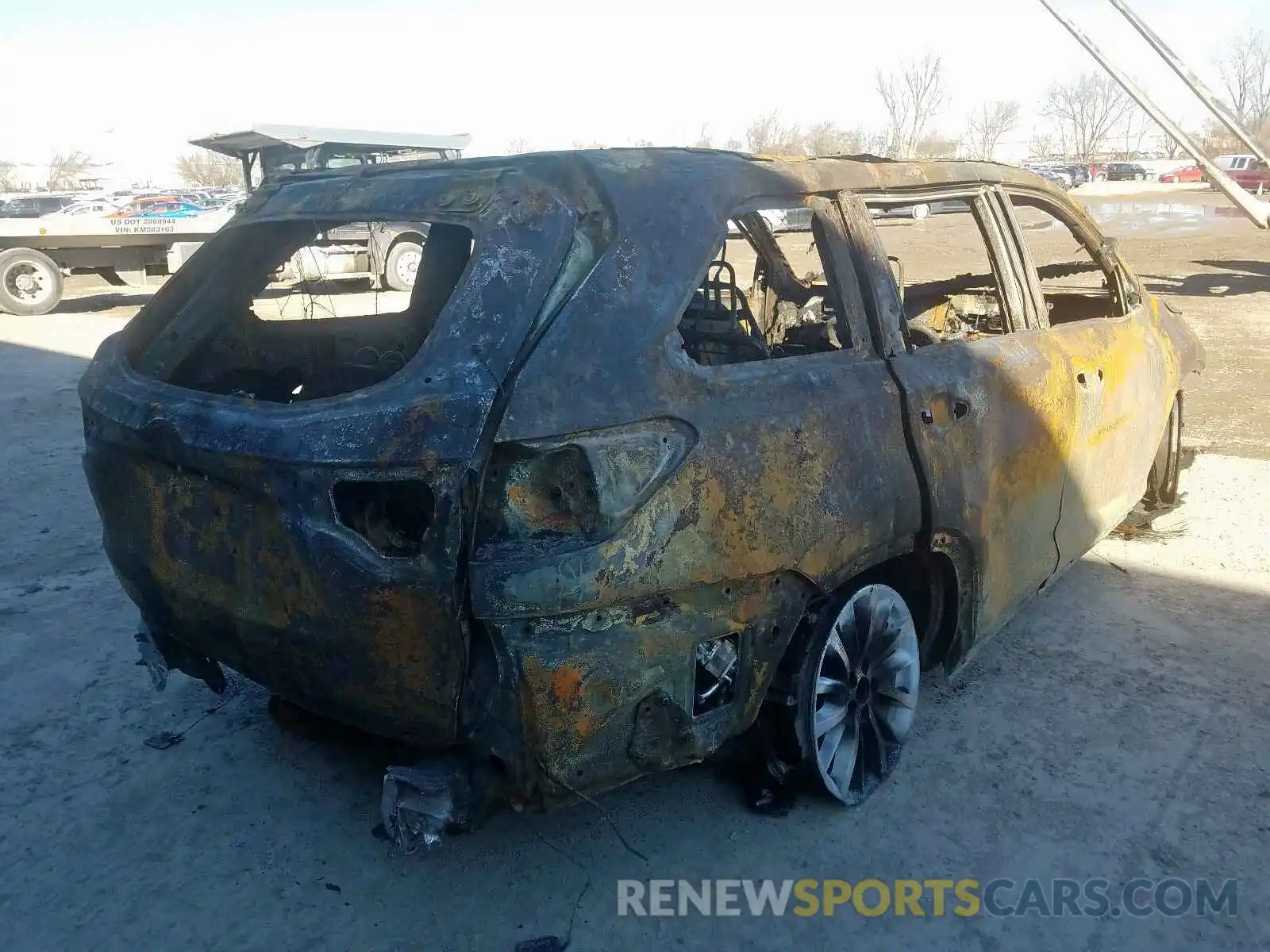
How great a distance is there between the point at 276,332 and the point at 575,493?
177 centimetres

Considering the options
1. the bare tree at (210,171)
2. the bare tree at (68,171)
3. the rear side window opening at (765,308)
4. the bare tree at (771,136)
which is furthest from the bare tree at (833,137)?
the rear side window opening at (765,308)

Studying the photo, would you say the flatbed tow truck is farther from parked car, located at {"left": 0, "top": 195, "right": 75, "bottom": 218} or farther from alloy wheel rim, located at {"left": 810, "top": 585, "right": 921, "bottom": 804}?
parked car, located at {"left": 0, "top": 195, "right": 75, "bottom": 218}

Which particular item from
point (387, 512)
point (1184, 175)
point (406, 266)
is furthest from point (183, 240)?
point (1184, 175)

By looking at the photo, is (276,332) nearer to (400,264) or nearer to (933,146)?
(400,264)

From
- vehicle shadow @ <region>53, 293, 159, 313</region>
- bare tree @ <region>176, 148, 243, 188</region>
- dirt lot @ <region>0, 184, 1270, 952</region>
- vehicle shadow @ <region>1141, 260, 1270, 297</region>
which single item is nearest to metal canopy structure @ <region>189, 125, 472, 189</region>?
vehicle shadow @ <region>53, 293, 159, 313</region>

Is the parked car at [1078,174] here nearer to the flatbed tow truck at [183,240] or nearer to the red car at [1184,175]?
the red car at [1184,175]

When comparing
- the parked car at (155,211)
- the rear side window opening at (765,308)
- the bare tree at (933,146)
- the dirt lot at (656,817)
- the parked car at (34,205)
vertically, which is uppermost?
the bare tree at (933,146)

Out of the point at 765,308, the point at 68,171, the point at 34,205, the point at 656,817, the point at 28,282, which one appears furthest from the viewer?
the point at 68,171

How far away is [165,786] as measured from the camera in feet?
9.86

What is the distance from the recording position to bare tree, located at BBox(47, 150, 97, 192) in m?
67.5

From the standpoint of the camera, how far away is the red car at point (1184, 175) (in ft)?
152

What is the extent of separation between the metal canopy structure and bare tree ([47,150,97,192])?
55.9 m

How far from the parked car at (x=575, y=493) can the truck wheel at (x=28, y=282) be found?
44.7 feet

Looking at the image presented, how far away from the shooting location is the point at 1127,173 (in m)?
52.8
